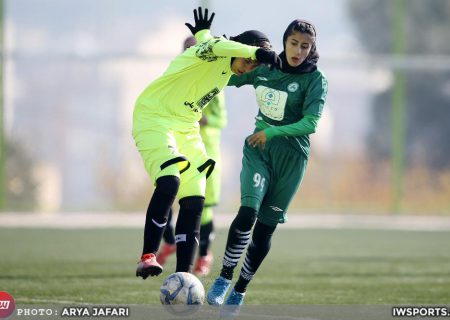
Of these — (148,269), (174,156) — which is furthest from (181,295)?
(174,156)

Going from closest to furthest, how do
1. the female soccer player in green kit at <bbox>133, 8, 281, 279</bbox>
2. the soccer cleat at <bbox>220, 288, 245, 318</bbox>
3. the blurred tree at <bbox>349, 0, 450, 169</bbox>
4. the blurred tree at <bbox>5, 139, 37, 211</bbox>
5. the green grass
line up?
1. the soccer cleat at <bbox>220, 288, 245, 318</bbox>
2. the female soccer player in green kit at <bbox>133, 8, 281, 279</bbox>
3. the green grass
4. the blurred tree at <bbox>5, 139, 37, 211</bbox>
5. the blurred tree at <bbox>349, 0, 450, 169</bbox>

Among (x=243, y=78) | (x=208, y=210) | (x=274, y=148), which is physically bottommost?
(x=208, y=210)

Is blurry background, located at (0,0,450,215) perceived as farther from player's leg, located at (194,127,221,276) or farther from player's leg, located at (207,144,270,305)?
player's leg, located at (207,144,270,305)

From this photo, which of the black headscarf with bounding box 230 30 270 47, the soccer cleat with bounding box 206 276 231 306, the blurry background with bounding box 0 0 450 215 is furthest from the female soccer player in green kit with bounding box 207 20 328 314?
the blurry background with bounding box 0 0 450 215

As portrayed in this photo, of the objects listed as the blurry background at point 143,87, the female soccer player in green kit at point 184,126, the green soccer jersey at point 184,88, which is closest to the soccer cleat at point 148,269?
the female soccer player in green kit at point 184,126

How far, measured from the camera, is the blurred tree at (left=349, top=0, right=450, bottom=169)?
2050 cm

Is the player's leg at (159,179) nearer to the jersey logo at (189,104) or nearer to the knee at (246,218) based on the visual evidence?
the jersey logo at (189,104)

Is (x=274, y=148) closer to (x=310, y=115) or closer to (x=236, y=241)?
(x=310, y=115)

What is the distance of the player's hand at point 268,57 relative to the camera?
641 cm

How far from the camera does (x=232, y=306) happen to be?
666 cm

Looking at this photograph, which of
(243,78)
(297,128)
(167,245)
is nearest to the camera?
(297,128)

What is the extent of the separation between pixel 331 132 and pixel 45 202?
5.91 metres

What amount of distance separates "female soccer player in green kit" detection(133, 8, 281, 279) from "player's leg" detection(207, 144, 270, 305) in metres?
0.26

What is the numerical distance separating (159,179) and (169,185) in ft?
0.33
